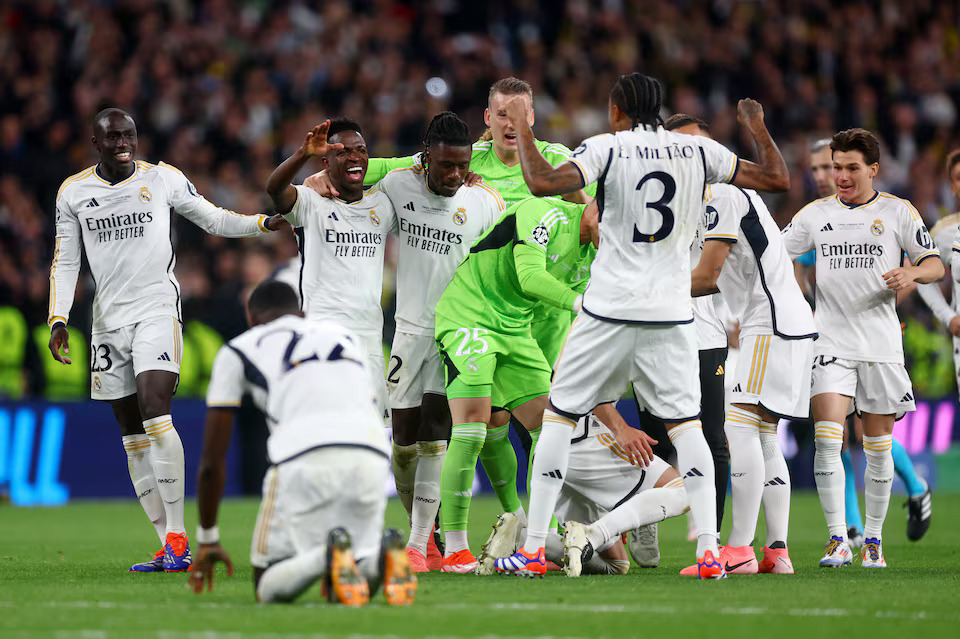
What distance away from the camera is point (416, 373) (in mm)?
8297

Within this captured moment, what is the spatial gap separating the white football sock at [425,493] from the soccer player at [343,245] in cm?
38

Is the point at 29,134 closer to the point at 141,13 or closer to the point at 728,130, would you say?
the point at 141,13

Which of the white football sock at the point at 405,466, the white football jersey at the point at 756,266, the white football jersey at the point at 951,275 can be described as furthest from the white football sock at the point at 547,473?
the white football jersey at the point at 951,275

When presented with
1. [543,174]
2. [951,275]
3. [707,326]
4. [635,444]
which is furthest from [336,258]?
[951,275]

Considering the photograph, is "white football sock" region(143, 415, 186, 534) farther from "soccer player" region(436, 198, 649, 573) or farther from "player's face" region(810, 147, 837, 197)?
"player's face" region(810, 147, 837, 197)

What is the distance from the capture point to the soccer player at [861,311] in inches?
325

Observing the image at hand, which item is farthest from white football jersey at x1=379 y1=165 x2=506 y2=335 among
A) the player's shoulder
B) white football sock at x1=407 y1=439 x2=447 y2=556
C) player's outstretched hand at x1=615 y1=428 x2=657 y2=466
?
the player's shoulder

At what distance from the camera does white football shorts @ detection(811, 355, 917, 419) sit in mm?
8336

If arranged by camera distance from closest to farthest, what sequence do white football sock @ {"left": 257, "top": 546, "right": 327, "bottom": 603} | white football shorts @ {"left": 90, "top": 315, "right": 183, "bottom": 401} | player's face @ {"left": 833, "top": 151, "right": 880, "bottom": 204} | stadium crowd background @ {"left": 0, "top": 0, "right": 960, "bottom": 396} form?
1. white football sock @ {"left": 257, "top": 546, "right": 327, "bottom": 603}
2. white football shorts @ {"left": 90, "top": 315, "right": 183, "bottom": 401}
3. player's face @ {"left": 833, "top": 151, "right": 880, "bottom": 204}
4. stadium crowd background @ {"left": 0, "top": 0, "right": 960, "bottom": 396}

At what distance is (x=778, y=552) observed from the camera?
7609 mm

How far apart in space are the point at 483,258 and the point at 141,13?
12.4 m

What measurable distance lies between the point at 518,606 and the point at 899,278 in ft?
12.1

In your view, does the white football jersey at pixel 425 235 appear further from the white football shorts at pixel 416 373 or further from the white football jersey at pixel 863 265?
the white football jersey at pixel 863 265

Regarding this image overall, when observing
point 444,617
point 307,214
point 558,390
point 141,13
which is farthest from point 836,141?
point 141,13
